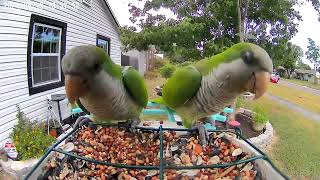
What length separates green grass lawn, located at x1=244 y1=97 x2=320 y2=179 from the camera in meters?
5.49

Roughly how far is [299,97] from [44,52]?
9766mm

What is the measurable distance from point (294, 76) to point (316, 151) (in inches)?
639

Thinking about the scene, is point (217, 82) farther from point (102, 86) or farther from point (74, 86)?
point (74, 86)

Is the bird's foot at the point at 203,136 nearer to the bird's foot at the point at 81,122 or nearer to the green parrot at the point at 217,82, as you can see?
the green parrot at the point at 217,82

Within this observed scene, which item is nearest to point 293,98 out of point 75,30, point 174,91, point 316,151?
point 316,151

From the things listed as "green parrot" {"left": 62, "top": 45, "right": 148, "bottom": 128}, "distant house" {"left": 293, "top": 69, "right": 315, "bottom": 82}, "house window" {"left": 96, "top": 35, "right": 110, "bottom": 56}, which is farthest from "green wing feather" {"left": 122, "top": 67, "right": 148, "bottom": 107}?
"distant house" {"left": 293, "top": 69, "right": 315, "bottom": 82}

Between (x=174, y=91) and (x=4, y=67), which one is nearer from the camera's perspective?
(x=174, y=91)

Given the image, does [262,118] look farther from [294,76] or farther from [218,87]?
[294,76]

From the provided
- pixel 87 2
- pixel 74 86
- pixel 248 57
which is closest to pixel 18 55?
pixel 87 2

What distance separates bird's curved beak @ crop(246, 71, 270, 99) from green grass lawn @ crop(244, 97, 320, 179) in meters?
4.28

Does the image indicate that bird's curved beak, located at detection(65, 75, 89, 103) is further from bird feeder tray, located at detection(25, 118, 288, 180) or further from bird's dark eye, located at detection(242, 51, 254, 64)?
bird's dark eye, located at detection(242, 51, 254, 64)

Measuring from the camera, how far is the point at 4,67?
15.8 ft

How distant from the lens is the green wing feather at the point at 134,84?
169cm

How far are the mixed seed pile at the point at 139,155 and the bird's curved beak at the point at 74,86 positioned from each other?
0.30m
